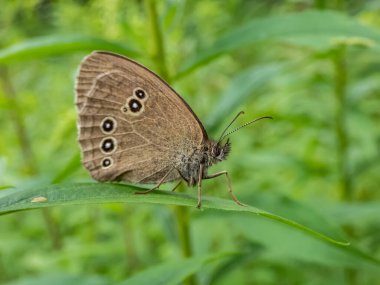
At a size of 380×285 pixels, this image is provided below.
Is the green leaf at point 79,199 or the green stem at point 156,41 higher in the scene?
the green stem at point 156,41

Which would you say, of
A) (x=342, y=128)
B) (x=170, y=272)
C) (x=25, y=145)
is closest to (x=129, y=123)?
(x=170, y=272)

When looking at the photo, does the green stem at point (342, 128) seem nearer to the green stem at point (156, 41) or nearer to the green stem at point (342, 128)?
the green stem at point (342, 128)

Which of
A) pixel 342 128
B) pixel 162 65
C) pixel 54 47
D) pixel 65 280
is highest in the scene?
pixel 54 47

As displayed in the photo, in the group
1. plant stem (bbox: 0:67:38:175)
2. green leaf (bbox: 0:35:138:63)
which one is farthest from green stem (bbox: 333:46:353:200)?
plant stem (bbox: 0:67:38:175)

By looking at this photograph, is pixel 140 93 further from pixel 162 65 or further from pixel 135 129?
pixel 162 65

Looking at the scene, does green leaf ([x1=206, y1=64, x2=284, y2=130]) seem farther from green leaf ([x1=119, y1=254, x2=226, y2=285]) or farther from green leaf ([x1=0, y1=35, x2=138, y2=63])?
green leaf ([x1=119, y1=254, x2=226, y2=285])

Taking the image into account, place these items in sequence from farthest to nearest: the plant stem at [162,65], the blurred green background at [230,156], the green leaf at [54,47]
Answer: the plant stem at [162,65] < the blurred green background at [230,156] < the green leaf at [54,47]

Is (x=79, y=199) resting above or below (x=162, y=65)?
below

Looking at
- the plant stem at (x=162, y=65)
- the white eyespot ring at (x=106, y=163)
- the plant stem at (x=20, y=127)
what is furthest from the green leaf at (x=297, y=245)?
the plant stem at (x=20, y=127)
